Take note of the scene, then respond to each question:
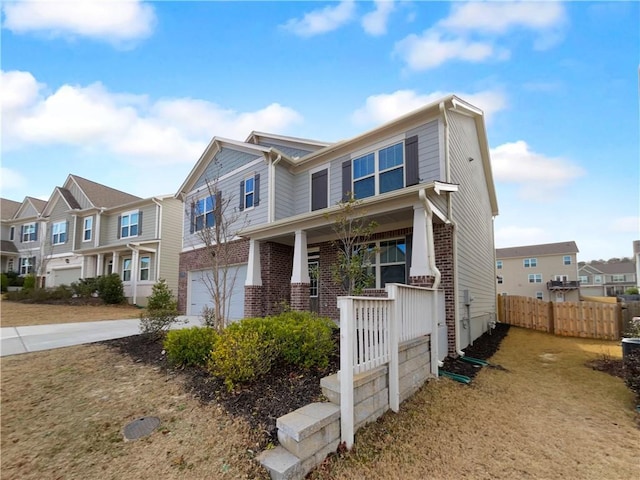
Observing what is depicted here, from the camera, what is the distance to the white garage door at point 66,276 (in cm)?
2194

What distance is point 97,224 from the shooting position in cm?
2116

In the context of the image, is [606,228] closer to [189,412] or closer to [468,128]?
[468,128]

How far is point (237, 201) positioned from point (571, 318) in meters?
12.9

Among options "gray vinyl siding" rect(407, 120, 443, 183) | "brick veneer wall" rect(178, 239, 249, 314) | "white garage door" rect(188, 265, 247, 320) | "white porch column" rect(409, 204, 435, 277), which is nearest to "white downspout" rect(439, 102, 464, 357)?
"gray vinyl siding" rect(407, 120, 443, 183)

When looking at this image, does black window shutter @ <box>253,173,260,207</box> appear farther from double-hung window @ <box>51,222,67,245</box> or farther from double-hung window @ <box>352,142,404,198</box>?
double-hung window @ <box>51,222,67,245</box>

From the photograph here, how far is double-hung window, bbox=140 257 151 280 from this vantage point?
18453 mm

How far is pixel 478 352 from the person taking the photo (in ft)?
25.7

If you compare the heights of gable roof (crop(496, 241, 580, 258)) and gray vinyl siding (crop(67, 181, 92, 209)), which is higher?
gray vinyl siding (crop(67, 181, 92, 209))

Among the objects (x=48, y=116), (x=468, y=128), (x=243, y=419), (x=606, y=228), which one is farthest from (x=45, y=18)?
(x=606, y=228)

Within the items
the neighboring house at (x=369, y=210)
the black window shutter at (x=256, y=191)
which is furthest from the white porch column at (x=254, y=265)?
the black window shutter at (x=256, y=191)

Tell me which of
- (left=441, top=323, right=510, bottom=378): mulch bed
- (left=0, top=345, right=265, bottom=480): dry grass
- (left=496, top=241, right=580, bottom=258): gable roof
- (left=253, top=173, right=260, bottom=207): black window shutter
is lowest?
(left=441, top=323, right=510, bottom=378): mulch bed

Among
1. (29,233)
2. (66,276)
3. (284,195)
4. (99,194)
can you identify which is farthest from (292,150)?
(29,233)

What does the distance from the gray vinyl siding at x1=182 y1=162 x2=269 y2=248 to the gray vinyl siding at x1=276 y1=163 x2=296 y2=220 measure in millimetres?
386

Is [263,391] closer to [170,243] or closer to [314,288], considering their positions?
[314,288]
